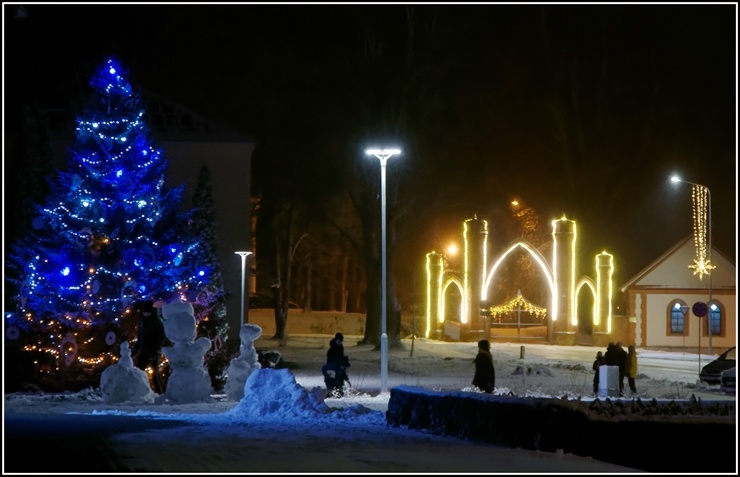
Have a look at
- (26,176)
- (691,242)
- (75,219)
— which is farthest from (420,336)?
(75,219)

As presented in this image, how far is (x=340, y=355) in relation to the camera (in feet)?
82.4

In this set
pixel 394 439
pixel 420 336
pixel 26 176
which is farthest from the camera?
pixel 420 336

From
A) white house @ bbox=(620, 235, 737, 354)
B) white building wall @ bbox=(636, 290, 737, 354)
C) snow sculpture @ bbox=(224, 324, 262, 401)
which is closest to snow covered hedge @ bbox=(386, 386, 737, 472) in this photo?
snow sculpture @ bbox=(224, 324, 262, 401)

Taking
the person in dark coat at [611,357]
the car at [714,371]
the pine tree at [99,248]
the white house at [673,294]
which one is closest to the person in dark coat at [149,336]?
the pine tree at [99,248]

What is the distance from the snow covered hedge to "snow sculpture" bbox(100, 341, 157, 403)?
7604mm

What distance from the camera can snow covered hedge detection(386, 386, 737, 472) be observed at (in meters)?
14.0

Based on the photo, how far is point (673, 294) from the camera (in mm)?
62250

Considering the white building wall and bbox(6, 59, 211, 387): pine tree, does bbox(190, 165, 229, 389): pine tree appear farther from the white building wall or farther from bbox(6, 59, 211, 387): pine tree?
the white building wall

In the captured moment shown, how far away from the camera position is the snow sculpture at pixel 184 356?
67.7ft

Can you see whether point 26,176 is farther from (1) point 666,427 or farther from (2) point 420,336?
(2) point 420,336

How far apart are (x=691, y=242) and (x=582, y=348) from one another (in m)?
11.0

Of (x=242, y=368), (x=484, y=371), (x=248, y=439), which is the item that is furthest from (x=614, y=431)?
(x=242, y=368)

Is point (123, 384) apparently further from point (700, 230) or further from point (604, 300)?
point (604, 300)

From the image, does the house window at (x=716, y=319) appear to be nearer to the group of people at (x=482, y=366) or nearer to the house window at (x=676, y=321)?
the house window at (x=676, y=321)
